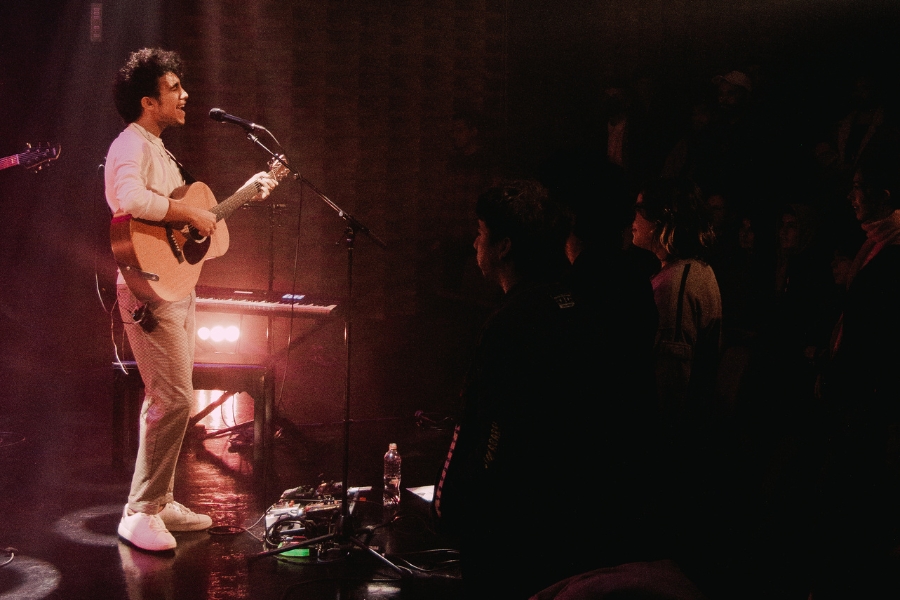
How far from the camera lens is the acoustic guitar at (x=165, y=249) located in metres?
3.35

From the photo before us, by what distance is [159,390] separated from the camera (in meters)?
3.43

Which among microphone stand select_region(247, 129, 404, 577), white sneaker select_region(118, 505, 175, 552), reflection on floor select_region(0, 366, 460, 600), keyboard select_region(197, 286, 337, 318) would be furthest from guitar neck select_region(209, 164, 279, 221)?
white sneaker select_region(118, 505, 175, 552)

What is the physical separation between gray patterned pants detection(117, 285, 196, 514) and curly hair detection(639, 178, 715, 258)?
7.12 feet

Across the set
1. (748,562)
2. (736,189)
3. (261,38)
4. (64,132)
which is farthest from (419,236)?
(748,562)

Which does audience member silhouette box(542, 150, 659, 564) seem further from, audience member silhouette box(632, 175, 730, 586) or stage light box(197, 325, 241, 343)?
stage light box(197, 325, 241, 343)

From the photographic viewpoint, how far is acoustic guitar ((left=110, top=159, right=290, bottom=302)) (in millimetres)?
3354

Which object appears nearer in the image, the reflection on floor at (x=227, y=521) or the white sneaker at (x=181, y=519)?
the reflection on floor at (x=227, y=521)

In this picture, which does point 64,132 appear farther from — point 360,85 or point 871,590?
point 871,590

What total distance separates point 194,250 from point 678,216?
2.26 meters

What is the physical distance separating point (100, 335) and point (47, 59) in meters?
2.70

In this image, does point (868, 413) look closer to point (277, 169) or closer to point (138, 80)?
point (277, 169)

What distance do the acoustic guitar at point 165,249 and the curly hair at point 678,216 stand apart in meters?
1.81

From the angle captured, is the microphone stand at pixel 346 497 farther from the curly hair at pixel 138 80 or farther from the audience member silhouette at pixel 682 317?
the audience member silhouette at pixel 682 317

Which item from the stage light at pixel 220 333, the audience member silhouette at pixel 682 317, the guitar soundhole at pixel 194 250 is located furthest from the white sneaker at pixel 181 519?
the stage light at pixel 220 333
